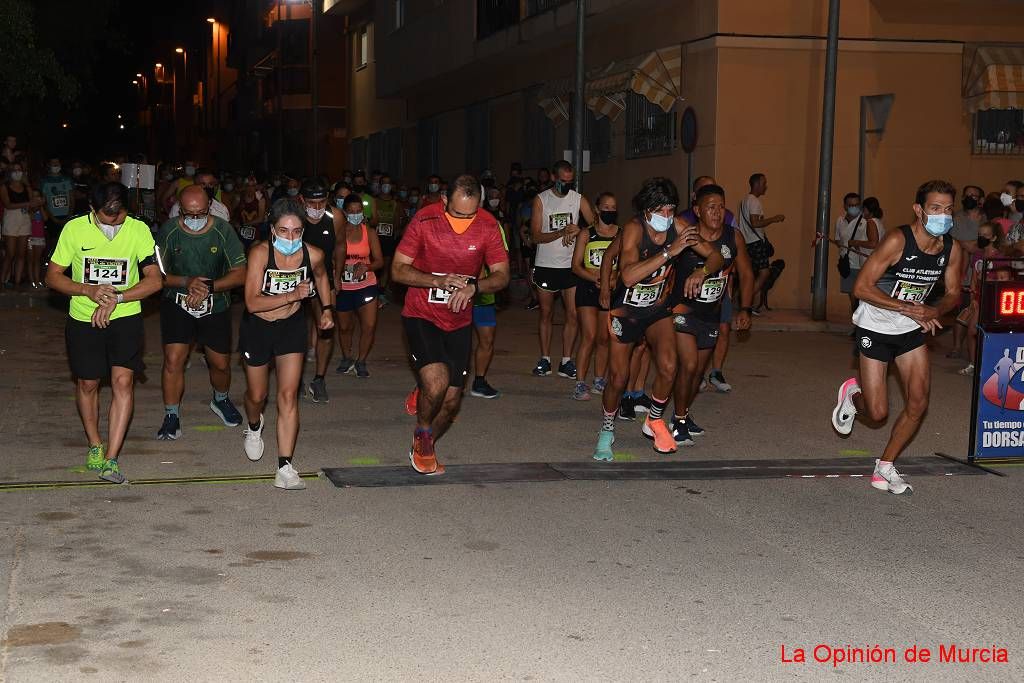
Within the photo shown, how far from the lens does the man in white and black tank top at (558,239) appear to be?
1294 cm

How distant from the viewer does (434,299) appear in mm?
8531

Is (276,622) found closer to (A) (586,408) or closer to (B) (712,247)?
(B) (712,247)

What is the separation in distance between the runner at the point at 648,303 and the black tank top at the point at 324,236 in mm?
3091

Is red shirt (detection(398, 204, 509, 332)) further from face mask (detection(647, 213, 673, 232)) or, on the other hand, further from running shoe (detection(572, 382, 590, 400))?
running shoe (detection(572, 382, 590, 400))

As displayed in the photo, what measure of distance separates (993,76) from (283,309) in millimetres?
15024

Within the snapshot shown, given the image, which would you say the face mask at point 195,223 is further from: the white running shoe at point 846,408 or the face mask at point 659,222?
the white running shoe at point 846,408

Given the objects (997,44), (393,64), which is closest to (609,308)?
(997,44)

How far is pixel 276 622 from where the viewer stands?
575 centimetres

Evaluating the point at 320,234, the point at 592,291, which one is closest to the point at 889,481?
the point at 592,291

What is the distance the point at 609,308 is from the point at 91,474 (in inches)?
141

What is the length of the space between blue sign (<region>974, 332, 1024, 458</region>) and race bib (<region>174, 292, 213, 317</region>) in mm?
5186

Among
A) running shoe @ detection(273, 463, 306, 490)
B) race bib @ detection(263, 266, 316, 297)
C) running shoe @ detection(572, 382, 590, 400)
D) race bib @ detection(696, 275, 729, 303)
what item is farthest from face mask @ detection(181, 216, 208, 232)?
running shoe @ detection(572, 382, 590, 400)

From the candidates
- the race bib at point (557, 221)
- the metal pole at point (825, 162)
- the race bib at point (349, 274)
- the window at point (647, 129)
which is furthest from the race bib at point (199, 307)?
the window at point (647, 129)

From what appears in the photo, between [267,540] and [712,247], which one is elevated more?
[712,247]
